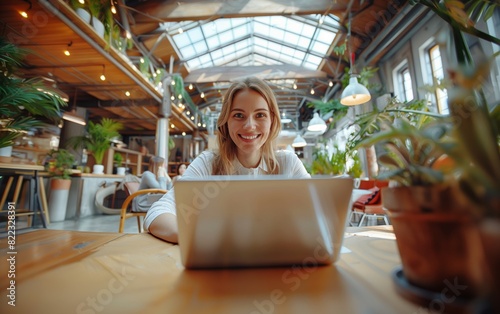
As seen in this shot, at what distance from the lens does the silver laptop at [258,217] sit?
1.24 ft

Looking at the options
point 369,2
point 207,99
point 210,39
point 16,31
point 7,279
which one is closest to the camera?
point 7,279

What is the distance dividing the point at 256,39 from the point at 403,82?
15.4ft

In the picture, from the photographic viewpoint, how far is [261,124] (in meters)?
1.20

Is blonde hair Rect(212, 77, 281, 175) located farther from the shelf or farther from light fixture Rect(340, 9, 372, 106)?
the shelf

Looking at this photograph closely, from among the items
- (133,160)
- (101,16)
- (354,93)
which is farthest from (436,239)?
(133,160)

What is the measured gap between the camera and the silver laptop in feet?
1.24

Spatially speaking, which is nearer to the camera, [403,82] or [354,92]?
[354,92]

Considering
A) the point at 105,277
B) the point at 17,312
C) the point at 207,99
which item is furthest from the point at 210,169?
the point at 207,99

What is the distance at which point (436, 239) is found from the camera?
0.78 feet

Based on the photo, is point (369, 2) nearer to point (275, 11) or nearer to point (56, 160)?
point (275, 11)

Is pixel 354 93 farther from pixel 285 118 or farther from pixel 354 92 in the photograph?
pixel 285 118

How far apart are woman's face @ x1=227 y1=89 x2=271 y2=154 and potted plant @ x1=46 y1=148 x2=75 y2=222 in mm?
4390

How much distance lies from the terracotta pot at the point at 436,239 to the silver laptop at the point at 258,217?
0.12 metres

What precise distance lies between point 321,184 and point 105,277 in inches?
16.6
